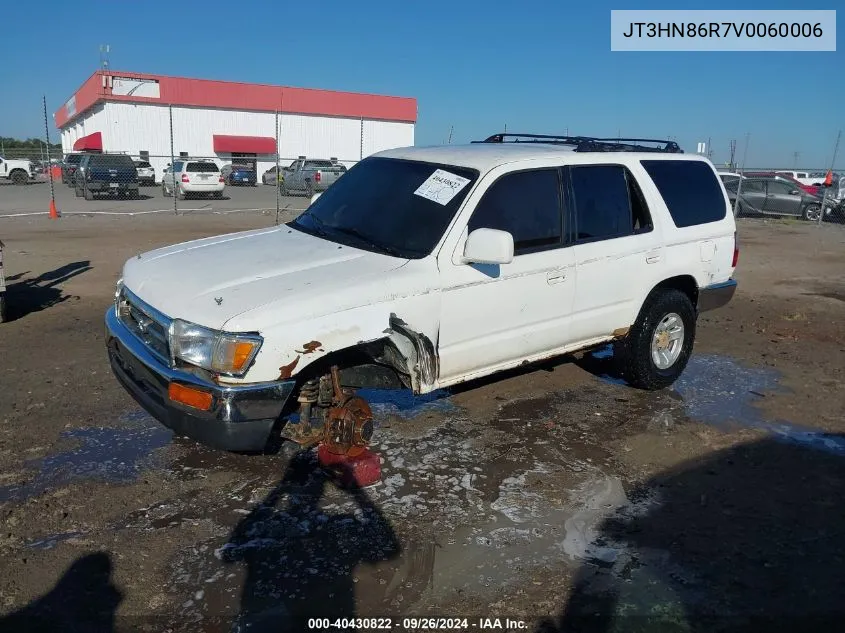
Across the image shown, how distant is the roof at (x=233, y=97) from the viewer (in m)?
44.0

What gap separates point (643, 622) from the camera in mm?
2930

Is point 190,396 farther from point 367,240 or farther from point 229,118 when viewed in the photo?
point 229,118

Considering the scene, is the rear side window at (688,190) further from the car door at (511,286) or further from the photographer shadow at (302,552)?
the photographer shadow at (302,552)

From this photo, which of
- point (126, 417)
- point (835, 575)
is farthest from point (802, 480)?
point (126, 417)

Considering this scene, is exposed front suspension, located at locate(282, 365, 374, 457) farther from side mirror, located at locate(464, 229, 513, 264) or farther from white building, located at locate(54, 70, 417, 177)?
white building, located at locate(54, 70, 417, 177)

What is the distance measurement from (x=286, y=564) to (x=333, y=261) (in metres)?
1.69

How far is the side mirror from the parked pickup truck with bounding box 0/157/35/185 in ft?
124

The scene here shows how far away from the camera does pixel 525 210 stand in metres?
4.67

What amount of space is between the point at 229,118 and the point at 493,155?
1874 inches

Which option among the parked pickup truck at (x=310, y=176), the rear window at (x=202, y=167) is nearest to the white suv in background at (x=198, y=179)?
the rear window at (x=202, y=167)

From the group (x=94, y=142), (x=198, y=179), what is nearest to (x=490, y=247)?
(x=198, y=179)

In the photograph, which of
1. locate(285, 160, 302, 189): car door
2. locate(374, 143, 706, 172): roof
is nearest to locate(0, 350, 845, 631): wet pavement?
locate(374, 143, 706, 172): roof

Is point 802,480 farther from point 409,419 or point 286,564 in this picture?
point 286,564

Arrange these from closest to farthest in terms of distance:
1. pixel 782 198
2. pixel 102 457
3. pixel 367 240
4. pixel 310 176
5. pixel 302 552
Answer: pixel 302 552
pixel 102 457
pixel 367 240
pixel 782 198
pixel 310 176
